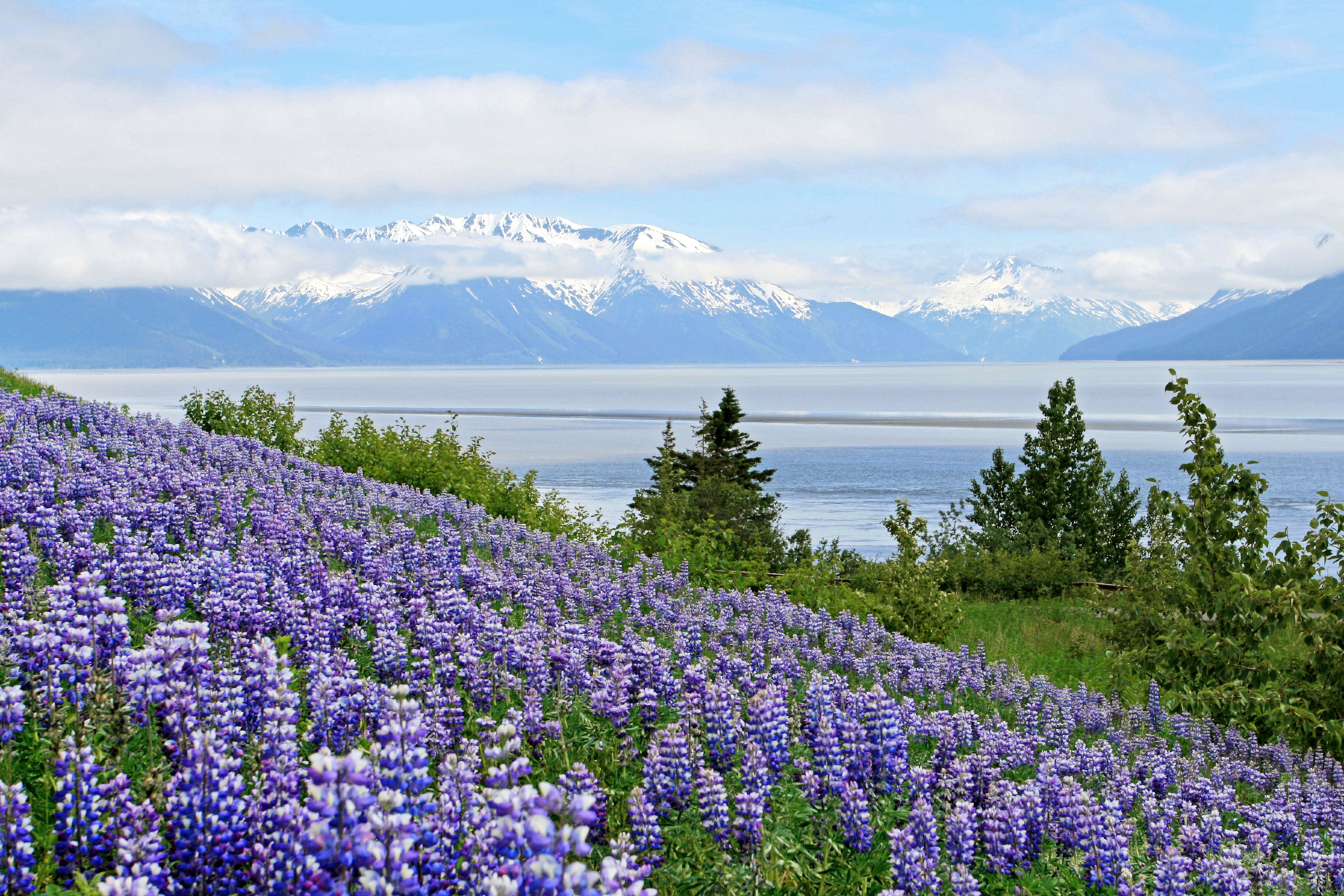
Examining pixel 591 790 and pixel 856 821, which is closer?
pixel 591 790

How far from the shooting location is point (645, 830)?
4.52 meters

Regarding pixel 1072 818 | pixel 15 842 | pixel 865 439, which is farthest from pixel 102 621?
pixel 865 439

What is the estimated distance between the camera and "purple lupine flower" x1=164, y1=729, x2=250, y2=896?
346 centimetres

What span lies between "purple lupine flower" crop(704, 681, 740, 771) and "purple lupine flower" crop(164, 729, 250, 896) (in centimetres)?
282

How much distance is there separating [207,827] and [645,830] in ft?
→ 6.15

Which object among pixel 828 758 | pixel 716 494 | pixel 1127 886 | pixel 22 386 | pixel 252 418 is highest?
pixel 22 386

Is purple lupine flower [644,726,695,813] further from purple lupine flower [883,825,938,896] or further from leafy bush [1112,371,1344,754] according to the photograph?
leafy bush [1112,371,1344,754]

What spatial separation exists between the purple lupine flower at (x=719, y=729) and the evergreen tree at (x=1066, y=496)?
30.6 m

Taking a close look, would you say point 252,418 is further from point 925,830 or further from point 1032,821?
point 925,830

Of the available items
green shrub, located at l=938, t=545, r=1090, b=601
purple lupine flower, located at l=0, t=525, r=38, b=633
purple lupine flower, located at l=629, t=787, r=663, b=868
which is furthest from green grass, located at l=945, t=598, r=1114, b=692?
purple lupine flower, located at l=0, t=525, r=38, b=633

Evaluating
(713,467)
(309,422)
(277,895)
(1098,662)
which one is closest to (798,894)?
(277,895)

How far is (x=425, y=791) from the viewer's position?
14.0 ft

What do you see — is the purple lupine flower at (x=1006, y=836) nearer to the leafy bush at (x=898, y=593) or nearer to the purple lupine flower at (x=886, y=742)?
the purple lupine flower at (x=886, y=742)

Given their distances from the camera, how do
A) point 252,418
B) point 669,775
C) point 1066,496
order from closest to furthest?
point 669,775
point 252,418
point 1066,496
